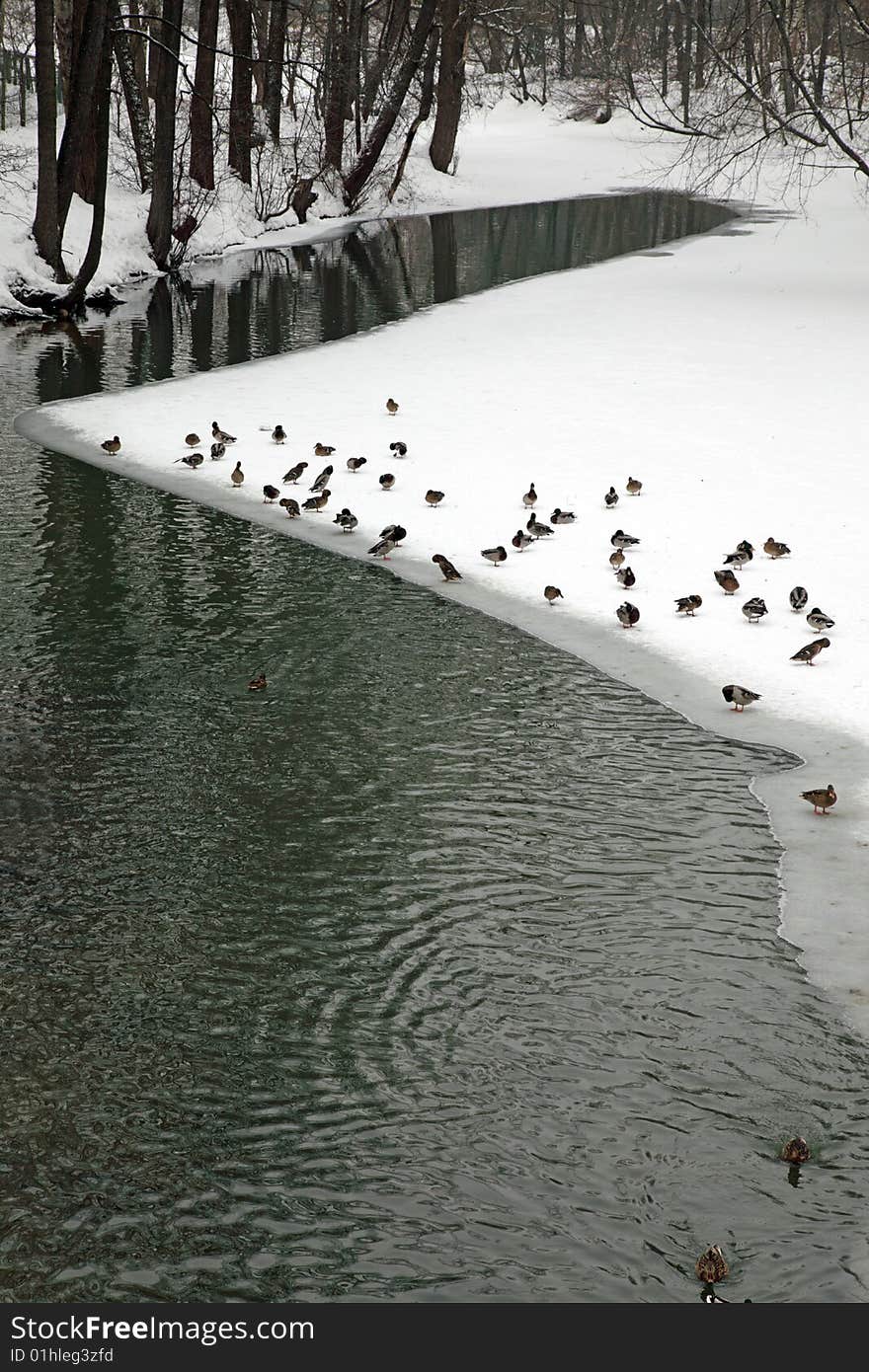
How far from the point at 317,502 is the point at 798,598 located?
17.6ft

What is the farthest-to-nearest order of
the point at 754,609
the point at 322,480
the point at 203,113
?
the point at 203,113 → the point at 322,480 → the point at 754,609

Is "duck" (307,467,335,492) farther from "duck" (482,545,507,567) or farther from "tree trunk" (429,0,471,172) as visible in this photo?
"tree trunk" (429,0,471,172)

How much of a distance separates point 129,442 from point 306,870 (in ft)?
35.4

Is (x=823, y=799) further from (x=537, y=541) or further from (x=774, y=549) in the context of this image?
(x=537, y=541)

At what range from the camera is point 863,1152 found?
234 inches

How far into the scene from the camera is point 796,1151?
5.87 meters

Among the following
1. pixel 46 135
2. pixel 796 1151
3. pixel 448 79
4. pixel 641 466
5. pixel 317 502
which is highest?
pixel 448 79

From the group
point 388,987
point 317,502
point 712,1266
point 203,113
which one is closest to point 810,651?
point 388,987

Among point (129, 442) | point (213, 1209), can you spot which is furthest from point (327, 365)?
point (213, 1209)

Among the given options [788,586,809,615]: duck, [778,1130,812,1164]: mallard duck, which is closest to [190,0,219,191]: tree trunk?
[788,586,809,615]: duck

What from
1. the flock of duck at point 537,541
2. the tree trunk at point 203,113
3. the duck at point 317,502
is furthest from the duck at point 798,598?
the tree trunk at point 203,113

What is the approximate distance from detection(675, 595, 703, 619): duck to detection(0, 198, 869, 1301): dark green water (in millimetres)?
1208

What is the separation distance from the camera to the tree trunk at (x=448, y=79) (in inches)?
1853

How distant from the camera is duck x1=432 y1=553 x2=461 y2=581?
12898mm
